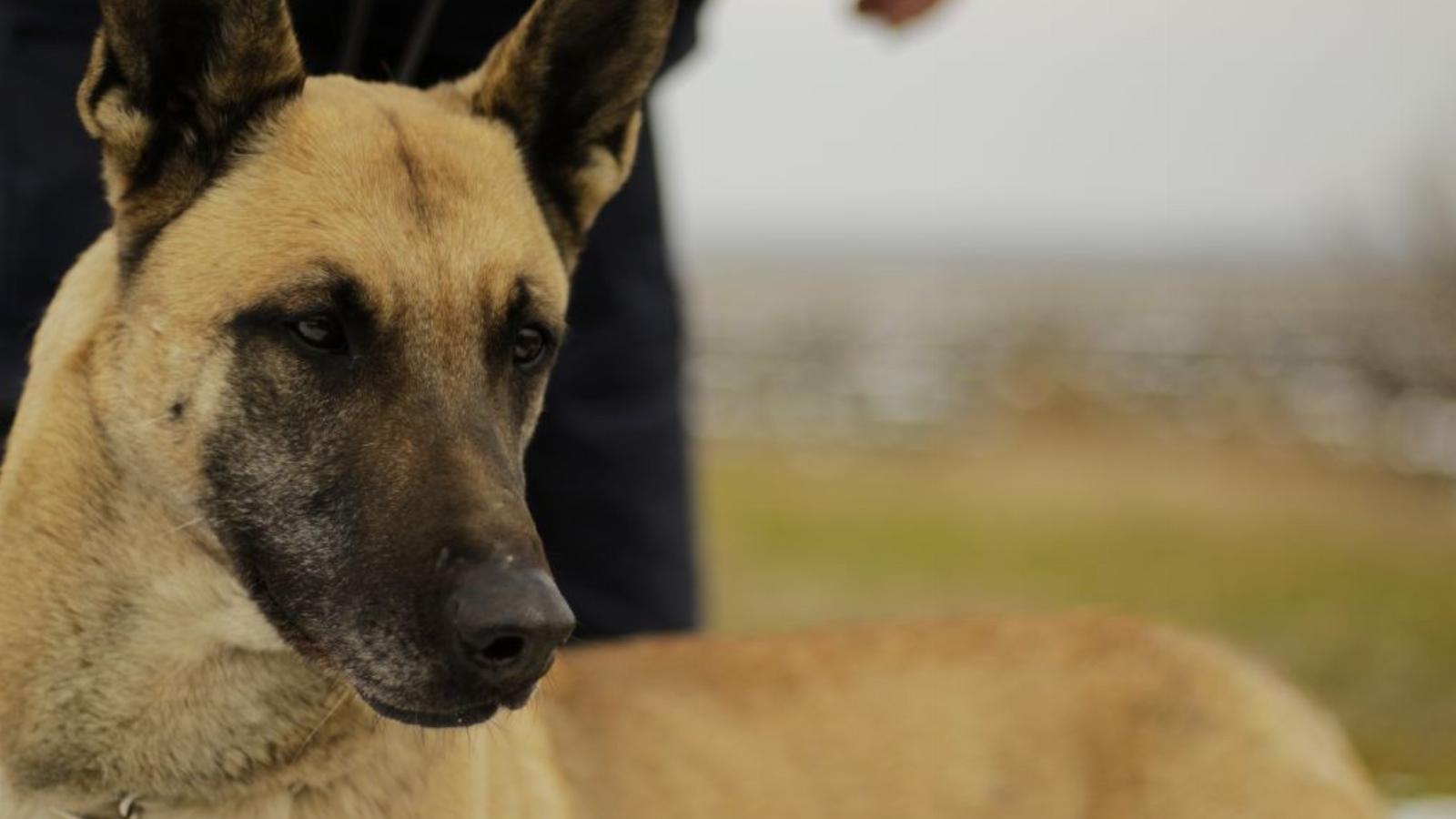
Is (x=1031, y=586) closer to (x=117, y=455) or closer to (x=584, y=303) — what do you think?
(x=584, y=303)

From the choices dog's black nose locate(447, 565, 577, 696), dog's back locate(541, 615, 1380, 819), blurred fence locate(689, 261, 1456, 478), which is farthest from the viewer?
blurred fence locate(689, 261, 1456, 478)

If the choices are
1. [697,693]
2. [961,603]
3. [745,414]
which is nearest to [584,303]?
[697,693]

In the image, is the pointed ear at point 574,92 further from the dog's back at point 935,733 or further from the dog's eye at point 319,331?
the dog's back at point 935,733

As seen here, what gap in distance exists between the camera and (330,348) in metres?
2.45

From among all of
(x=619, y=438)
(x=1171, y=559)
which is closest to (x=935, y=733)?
(x=619, y=438)

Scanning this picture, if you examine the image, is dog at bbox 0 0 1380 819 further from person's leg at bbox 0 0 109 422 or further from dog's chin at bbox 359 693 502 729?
person's leg at bbox 0 0 109 422

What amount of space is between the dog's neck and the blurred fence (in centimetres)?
415

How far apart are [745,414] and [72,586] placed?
3183 cm

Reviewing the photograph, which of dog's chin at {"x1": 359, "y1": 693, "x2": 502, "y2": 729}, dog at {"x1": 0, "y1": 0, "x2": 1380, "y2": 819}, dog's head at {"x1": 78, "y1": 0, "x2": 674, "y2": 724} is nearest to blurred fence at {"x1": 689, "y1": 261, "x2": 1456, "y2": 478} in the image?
dog at {"x1": 0, "y1": 0, "x2": 1380, "y2": 819}

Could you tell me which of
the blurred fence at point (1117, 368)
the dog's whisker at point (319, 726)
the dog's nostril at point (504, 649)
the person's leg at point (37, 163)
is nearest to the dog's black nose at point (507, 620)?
the dog's nostril at point (504, 649)

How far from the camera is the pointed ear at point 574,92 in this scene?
9.27ft

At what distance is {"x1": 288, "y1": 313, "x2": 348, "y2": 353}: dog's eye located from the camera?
244 centimetres

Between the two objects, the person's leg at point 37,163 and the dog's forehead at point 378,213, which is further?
the person's leg at point 37,163

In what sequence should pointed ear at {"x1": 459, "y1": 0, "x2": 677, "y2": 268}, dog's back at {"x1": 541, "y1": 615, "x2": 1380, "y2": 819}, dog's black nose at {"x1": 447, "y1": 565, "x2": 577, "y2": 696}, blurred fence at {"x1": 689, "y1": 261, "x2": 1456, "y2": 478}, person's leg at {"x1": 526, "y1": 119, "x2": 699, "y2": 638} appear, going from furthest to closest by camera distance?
blurred fence at {"x1": 689, "y1": 261, "x2": 1456, "y2": 478} < person's leg at {"x1": 526, "y1": 119, "x2": 699, "y2": 638} < dog's back at {"x1": 541, "y1": 615, "x2": 1380, "y2": 819} < pointed ear at {"x1": 459, "y1": 0, "x2": 677, "y2": 268} < dog's black nose at {"x1": 447, "y1": 565, "x2": 577, "y2": 696}
